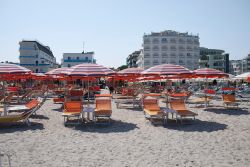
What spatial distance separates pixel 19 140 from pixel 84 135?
6.70 ft

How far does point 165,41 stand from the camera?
312ft

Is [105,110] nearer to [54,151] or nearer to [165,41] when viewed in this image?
[54,151]

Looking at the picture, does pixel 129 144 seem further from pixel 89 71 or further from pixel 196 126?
pixel 89 71

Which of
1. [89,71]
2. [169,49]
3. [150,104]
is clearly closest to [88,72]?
[89,71]

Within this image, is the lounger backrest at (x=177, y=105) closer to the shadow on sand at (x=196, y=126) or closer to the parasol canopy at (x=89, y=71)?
the shadow on sand at (x=196, y=126)

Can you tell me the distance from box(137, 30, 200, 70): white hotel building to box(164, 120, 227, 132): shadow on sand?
82.5 m

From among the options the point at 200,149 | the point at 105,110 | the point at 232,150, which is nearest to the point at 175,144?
the point at 200,149

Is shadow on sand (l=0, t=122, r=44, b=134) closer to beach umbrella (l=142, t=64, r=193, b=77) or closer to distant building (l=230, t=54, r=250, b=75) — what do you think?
beach umbrella (l=142, t=64, r=193, b=77)

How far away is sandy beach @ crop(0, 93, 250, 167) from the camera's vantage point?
627 centimetres

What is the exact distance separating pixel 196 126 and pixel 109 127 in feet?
11.2

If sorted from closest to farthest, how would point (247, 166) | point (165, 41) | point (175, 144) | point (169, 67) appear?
point (247, 166) < point (175, 144) < point (169, 67) < point (165, 41)

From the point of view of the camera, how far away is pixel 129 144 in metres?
7.81

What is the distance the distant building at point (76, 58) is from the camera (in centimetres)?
7319

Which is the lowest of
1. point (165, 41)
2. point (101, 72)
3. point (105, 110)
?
point (105, 110)
